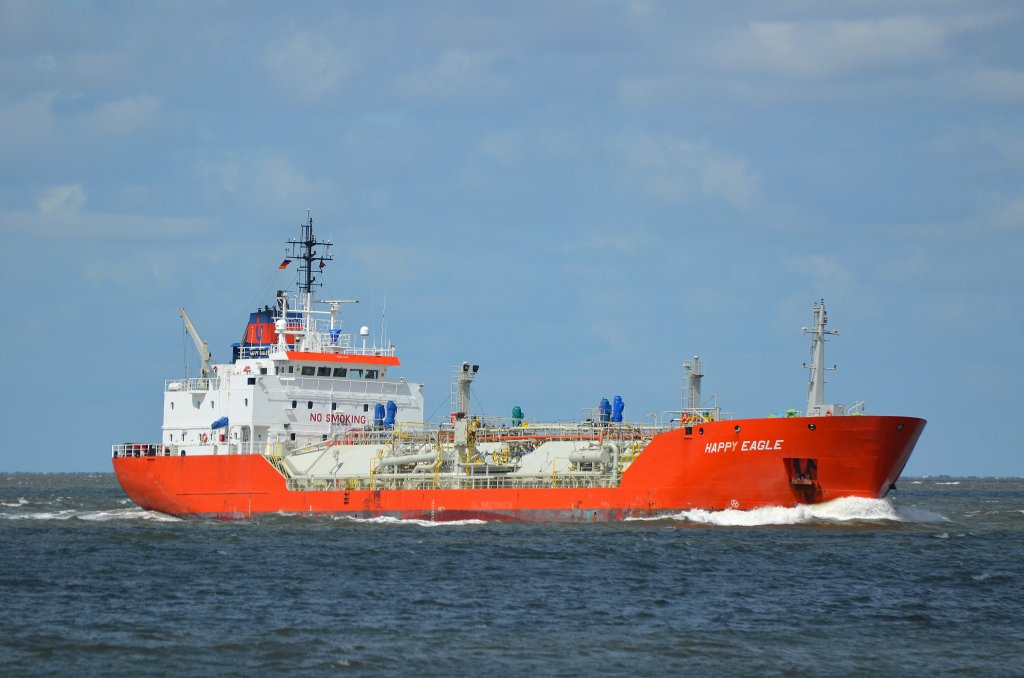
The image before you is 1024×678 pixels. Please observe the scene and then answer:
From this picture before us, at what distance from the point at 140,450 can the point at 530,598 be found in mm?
32109

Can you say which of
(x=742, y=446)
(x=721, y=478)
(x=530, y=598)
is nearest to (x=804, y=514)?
(x=721, y=478)

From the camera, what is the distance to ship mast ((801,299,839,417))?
40094 millimetres

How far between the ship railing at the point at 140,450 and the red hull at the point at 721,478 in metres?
11.6

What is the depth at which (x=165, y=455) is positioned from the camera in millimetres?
55125

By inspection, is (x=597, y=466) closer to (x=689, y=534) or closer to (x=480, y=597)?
(x=689, y=534)

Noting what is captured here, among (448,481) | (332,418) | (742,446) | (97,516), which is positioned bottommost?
(97,516)

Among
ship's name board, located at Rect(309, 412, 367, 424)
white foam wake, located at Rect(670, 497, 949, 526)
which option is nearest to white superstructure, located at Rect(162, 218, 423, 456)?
ship's name board, located at Rect(309, 412, 367, 424)

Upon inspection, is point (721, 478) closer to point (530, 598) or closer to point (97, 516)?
point (530, 598)

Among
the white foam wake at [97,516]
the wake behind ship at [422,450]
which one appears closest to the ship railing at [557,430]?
the wake behind ship at [422,450]

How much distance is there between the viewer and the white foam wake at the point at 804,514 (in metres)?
40.0

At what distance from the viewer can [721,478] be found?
1588 inches

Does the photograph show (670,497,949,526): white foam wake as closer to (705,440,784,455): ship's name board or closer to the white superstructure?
(705,440,784,455): ship's name board

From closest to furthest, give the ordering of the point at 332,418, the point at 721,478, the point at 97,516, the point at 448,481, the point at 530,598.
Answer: the point at 530,598, the point at 721,478, the point at 448,481, the point at 332,418, the point at 97,516

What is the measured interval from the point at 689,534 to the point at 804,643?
49.1 ft
